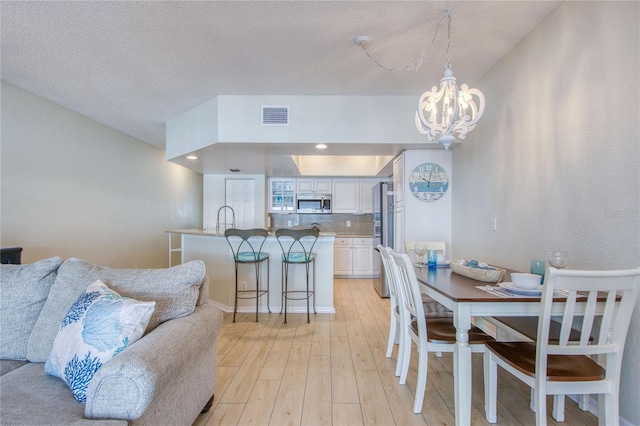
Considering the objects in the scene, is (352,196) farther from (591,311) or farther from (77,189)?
(591,311)

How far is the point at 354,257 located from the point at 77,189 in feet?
14.6

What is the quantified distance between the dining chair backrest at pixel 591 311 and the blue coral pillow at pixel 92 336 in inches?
68.6

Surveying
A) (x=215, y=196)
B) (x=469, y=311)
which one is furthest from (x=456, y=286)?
(x=215, y=196)

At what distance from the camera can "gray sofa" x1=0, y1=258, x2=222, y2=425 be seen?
992 mm

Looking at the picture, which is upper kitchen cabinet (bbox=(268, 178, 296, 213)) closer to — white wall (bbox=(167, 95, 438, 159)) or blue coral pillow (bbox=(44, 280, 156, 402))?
white wall (bbox=(167, 95, 438, 159))

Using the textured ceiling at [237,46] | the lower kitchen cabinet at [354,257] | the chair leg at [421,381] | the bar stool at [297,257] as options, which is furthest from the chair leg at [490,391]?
the lower kitchen cabinet at [354,257]

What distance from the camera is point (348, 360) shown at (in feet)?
7.85

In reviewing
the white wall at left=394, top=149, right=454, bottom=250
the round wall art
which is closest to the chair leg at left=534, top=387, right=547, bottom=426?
the white wall at left=394, top=149, right=454, bottom=250

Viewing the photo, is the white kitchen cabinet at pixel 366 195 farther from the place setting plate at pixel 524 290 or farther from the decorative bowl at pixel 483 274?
the place setting plate at pixel 524 290

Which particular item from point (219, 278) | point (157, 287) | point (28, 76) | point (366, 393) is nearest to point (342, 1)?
point (157, 287)

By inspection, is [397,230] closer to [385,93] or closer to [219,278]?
[385,93]

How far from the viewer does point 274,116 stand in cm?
322

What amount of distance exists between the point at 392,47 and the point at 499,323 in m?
2.28

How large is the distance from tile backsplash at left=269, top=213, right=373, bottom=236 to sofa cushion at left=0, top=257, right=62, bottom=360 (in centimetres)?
468
